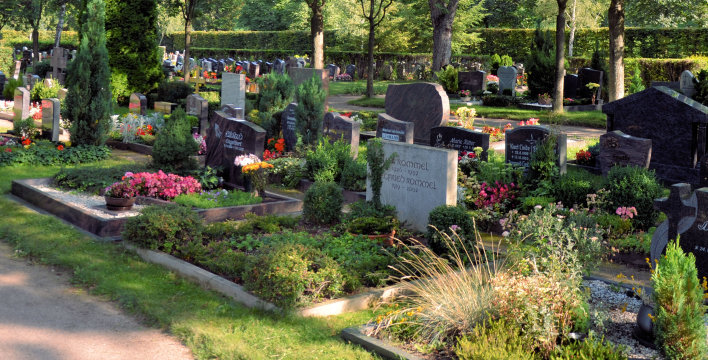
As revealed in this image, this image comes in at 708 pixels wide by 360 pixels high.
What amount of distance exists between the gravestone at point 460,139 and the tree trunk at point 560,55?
9.01 metres

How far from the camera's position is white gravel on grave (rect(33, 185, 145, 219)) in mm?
9727

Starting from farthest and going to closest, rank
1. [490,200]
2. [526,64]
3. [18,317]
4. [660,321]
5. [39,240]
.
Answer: [526,64] → [490,200] → [39,240] → [18,317] → [660,321]

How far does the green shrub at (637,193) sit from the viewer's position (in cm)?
948

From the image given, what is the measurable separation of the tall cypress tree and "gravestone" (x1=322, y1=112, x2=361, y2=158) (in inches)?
178

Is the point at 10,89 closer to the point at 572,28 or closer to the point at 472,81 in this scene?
the point at 472,81

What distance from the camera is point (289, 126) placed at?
1538cm

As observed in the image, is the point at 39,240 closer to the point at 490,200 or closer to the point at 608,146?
the point at 490,200


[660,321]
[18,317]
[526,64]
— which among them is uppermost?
[526,64]

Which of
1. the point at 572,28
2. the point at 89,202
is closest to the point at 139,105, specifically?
the point at 89,202

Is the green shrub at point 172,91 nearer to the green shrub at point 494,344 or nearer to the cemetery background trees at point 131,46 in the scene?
the cemetery background trees at point 131,46

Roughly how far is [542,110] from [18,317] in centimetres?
1947

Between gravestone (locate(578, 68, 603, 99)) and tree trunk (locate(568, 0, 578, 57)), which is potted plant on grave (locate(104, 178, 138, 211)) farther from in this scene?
tree trunk (locate(568, 0, 578, 57))

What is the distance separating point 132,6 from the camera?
76.7 feet

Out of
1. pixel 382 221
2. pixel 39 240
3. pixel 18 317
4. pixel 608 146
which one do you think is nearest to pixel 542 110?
pixel 608 146
